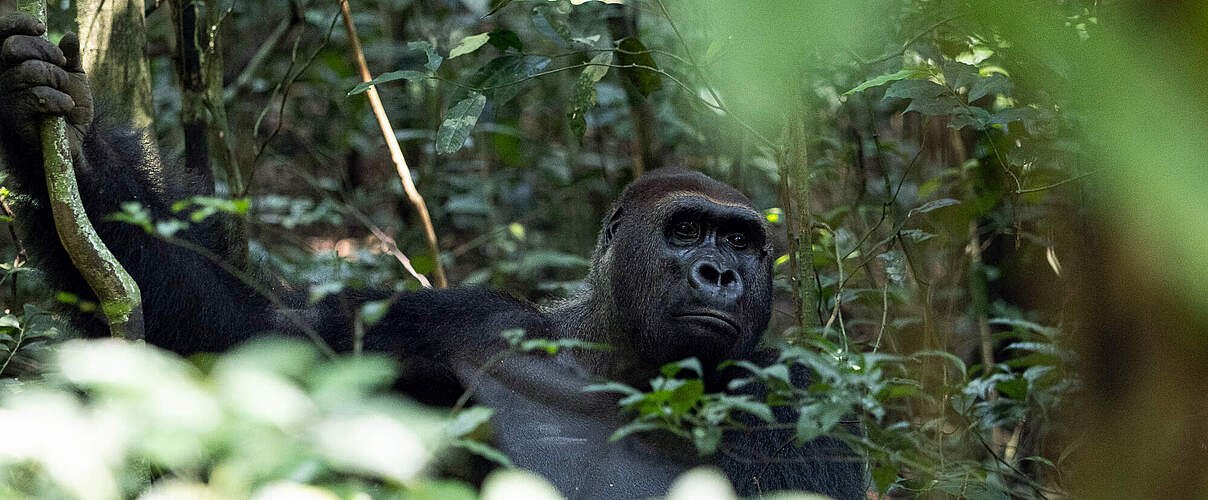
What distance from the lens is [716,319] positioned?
3516mm

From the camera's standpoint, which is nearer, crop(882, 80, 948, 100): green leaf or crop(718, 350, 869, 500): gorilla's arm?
crop(718, 350, 869, 500): gorilla's arm

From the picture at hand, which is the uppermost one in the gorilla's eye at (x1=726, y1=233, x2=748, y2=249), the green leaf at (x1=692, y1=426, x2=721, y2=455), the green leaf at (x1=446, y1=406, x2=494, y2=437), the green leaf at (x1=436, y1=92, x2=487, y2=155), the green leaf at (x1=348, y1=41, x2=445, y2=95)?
the green leaf at (x1=348, y1=41, x2=445, y2=95)

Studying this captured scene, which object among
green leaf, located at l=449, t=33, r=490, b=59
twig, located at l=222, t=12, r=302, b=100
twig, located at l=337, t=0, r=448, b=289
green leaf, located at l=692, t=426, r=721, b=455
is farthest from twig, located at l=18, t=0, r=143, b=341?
twig, located at l=222, t=12, r=302, b=100

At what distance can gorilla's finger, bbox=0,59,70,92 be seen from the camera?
10.1 feet

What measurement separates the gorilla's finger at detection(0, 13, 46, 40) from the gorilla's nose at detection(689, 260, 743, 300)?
214cm

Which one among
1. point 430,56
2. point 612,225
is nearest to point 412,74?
point 430,56

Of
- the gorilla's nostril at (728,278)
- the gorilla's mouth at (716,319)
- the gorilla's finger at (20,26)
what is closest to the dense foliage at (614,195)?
the gorilla's mouth at (716,319)

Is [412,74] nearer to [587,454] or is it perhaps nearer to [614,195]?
[587,454]

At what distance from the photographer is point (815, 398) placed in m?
3.05

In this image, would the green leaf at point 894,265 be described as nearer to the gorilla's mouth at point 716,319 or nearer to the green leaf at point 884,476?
the green leaf at point 884,476

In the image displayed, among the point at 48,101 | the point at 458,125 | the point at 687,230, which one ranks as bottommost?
the point at 687,230

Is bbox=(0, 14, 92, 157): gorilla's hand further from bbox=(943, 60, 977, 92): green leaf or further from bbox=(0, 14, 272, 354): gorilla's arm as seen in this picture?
bbox=(943, 60, 977, 92): green leaf

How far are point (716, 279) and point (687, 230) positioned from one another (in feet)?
1.23

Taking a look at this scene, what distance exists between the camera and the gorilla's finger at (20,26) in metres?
3.08
